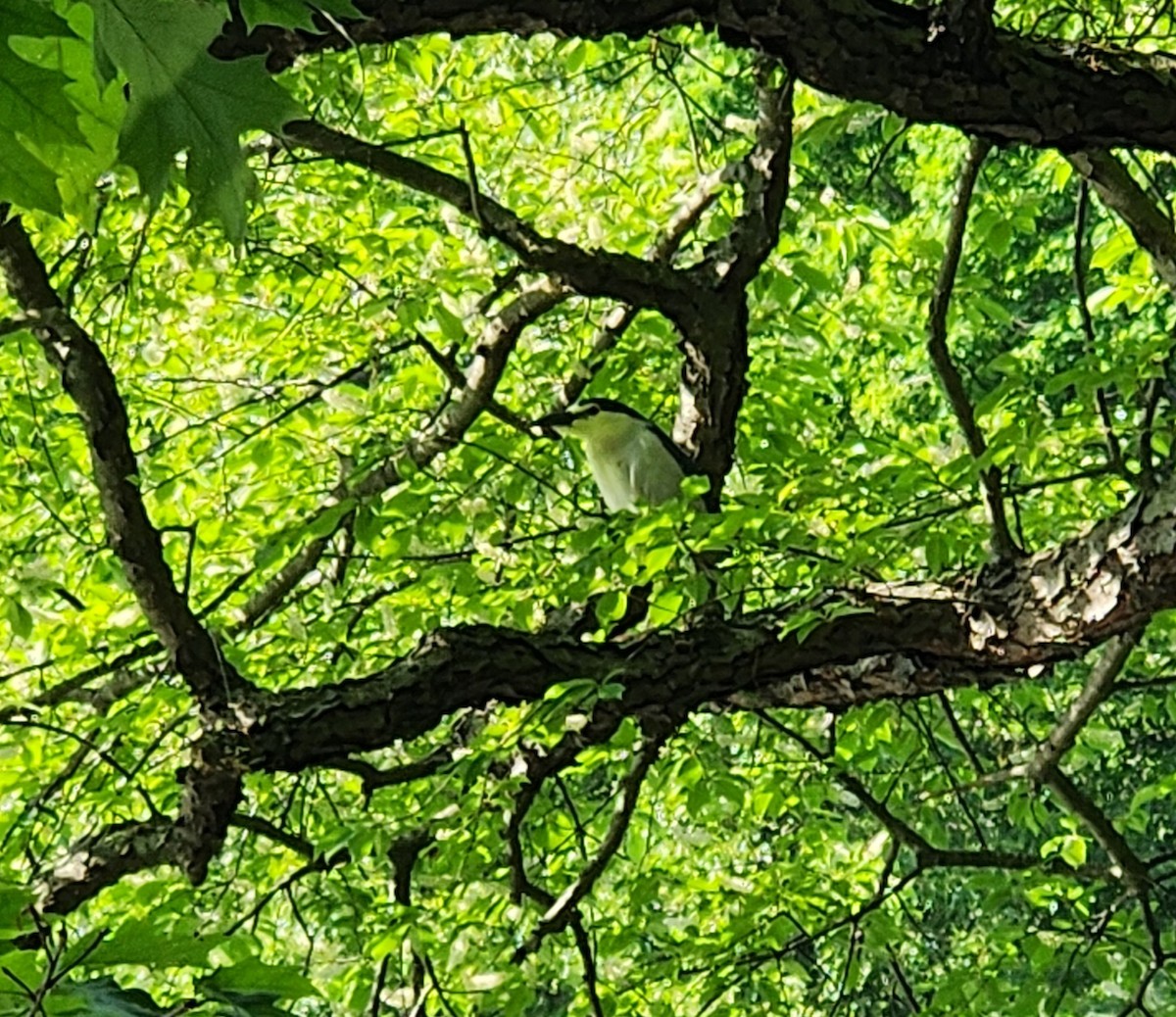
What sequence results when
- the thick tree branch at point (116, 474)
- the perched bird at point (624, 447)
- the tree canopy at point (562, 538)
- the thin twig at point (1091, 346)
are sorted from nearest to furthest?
the tree canopy at point (562, 538)
the thick tree branch at point (116, 474)
the thin twig at point (1091, 346)
the perched bird at point (624, 447)

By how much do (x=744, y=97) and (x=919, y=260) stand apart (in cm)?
296

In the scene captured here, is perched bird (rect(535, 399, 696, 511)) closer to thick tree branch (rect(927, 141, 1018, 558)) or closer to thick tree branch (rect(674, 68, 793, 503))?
thick tree branch (rect(674, 68, 793, 503))

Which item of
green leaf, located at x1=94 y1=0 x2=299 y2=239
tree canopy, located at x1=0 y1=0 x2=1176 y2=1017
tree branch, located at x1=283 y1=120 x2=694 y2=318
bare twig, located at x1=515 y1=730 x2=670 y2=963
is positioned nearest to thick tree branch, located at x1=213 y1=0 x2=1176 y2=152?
tree canopy, located at x1=0 y1=0 x2=1176 y2=1017

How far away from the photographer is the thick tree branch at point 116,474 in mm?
1750

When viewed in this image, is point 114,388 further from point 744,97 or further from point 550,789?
point 744,97

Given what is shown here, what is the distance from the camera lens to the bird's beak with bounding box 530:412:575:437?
2498mm

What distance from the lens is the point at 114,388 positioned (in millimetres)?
1777

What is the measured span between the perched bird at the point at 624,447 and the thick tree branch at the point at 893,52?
1020 mm

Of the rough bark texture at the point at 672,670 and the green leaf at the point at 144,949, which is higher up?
the rough bark texture at the point at 672,670

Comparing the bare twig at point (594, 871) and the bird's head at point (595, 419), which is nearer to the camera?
the bare twig at point (594, 871)

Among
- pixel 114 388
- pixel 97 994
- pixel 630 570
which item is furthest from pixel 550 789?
pixel 97 994

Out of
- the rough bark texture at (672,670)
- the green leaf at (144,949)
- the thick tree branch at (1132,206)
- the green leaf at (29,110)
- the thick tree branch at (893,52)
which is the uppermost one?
the thick tree branch at (1132,206)

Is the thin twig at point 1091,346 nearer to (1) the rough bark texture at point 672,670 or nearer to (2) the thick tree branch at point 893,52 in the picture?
(1) the rough bark texture at point 672,670

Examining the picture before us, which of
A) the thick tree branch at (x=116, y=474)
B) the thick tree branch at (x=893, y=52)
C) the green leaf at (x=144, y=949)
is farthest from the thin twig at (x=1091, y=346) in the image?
the green leaf at (x=144, y=949)
